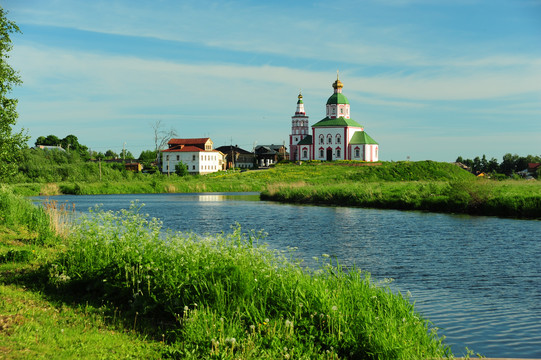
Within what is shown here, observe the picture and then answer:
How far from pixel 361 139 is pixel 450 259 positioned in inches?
3827

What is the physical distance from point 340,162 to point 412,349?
97.2 meters

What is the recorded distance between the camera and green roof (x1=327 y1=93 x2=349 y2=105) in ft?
397

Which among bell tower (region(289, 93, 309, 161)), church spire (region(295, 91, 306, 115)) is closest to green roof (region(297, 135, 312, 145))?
bell tower (region(289, 93, 309, 161))

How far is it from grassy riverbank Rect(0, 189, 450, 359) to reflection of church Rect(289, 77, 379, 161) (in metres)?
104

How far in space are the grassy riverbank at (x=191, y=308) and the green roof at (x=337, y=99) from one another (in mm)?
112506

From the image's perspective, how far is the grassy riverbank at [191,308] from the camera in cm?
741

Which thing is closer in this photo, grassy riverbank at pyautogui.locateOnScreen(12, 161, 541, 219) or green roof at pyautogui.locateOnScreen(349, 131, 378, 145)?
grassy riverbank at pyautogui.locateOnScreen(12, 161, 541, 219)

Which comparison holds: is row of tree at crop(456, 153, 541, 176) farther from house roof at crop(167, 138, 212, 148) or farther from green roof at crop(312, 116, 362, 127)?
house roof at crop(167, 138, 212, 148)

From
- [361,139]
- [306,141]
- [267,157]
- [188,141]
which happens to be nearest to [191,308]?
[361,139]

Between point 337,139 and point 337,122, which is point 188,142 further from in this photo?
point 337,122

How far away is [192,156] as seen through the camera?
115750 mm

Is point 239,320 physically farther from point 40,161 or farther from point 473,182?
point 40,161

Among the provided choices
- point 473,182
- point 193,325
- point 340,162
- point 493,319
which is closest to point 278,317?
point 193,325

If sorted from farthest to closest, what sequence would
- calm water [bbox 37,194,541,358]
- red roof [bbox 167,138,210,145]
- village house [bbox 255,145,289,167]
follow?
1. village house [bbox 255,145,289,167]
2. red roof [bbox 167,138,210,145]
3. calm water [bbox 37,194,541,358]
